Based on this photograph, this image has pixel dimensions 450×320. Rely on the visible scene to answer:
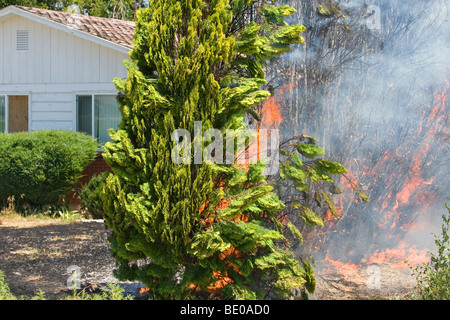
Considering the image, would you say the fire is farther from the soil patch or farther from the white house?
the white house

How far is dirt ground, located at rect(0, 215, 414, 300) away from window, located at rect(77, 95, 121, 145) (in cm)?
325

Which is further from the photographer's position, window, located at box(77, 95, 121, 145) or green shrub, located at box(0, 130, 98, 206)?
window, located at box(77, 95, 121, 145)

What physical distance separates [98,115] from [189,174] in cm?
890

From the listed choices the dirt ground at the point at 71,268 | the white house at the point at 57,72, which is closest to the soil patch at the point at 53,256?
the dirt ground at the point at 71,268

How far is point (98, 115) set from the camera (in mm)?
12750

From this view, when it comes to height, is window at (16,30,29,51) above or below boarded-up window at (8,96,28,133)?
above

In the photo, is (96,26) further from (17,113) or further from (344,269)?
(344,269)

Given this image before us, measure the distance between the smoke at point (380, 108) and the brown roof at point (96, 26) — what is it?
711 cm

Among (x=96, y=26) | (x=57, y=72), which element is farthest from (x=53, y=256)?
(x=96, y=26)

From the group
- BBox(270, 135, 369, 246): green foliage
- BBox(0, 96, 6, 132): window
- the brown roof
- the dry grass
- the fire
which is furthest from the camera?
BBox(0, 96, 6, 132): window

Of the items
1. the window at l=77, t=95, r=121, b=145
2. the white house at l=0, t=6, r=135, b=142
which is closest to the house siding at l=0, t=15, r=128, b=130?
the white house at l=0, t=6, r=135, b=142

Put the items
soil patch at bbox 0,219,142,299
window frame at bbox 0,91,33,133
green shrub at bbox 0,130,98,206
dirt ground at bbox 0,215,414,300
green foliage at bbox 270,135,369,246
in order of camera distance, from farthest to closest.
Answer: window frame at bbox 0,91,33,133, green shrub at bbox 0,130,98,206, soil patch at bbox 0,219,142,299, dirt ground at bbox 0,215,414,300, green foliage at bbox 270,135,369,246

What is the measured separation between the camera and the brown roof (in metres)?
12.5
